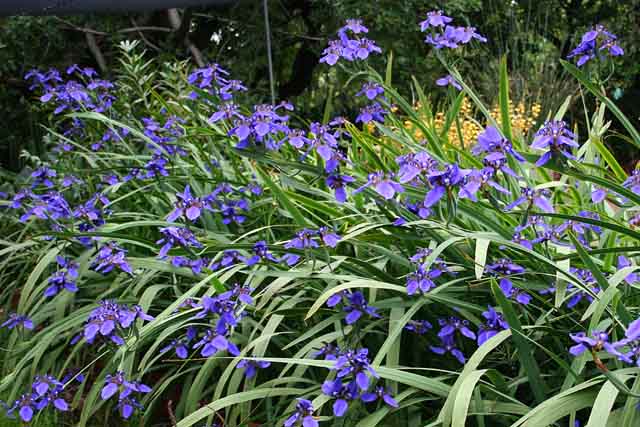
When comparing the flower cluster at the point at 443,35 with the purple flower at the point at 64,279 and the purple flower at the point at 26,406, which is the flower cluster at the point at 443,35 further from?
the purple flower at the point at 26,406

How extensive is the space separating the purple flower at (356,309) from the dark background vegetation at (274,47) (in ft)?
11.6

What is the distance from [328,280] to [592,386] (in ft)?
2.43

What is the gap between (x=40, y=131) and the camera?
18.1 feet

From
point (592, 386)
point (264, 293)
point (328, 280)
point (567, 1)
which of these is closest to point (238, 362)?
point (264, 293)

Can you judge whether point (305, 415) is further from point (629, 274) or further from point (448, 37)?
point (448, 37)

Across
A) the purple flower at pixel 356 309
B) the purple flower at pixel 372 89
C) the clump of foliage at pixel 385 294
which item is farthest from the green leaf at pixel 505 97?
the purple flower at pixel 356 309

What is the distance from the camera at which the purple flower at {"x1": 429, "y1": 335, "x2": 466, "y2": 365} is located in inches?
73.3

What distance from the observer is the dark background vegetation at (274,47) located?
18.0ft

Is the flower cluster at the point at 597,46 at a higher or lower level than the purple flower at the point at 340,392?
higher

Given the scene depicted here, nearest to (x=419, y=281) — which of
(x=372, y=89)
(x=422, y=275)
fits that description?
(x=422, y=275)

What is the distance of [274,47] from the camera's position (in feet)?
20.7

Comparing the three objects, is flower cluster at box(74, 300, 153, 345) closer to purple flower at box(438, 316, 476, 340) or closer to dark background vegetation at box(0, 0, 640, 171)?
purple flower at box(438, 316, 476, 340)

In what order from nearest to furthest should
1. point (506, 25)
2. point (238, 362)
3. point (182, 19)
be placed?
point (238, 362) → point (182, 19) → point (506, 25)

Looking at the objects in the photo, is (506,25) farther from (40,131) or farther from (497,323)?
(497,323)
